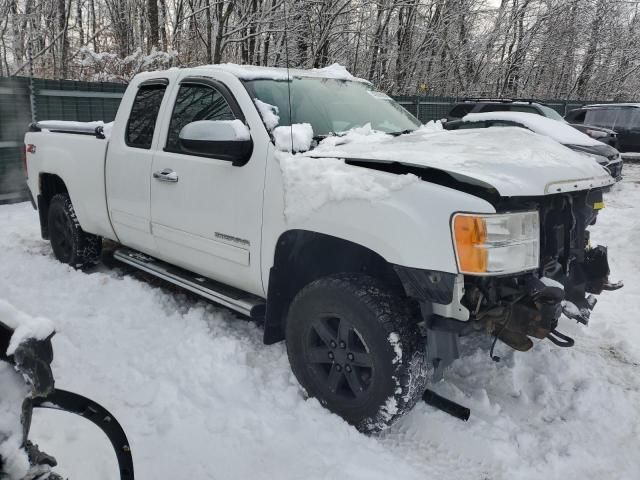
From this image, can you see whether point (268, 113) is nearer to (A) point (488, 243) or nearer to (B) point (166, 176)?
(B) point (166, 176)

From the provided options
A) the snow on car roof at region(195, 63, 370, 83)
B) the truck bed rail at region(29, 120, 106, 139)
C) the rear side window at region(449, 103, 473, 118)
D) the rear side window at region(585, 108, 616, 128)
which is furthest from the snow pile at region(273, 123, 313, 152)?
the rear side window at region(585, 108, 616, 128)

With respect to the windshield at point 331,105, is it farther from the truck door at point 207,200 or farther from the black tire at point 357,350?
the black tire at point 357,350

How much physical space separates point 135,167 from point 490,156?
2753mm

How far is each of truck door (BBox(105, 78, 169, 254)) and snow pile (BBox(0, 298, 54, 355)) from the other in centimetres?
266

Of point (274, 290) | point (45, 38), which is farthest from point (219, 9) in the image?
point (274, 290)

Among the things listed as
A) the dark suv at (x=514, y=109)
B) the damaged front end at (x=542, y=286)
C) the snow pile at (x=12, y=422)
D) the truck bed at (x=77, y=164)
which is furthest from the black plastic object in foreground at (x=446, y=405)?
the dark suv at (x=514, y=109)

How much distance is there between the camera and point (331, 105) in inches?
154

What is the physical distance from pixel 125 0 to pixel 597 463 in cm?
1893

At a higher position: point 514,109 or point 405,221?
point 514,109

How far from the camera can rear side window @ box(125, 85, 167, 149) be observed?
4.32 metres

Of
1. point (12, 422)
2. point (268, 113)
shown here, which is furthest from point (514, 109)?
point (12, 422)

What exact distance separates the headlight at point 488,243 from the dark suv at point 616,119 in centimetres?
1490

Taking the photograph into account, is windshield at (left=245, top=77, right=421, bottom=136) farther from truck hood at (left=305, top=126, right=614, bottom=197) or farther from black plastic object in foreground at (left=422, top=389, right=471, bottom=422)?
black plastic object in foreground at (left=422, top=389, right=471, bottom=422)

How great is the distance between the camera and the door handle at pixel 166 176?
3.90 meters
